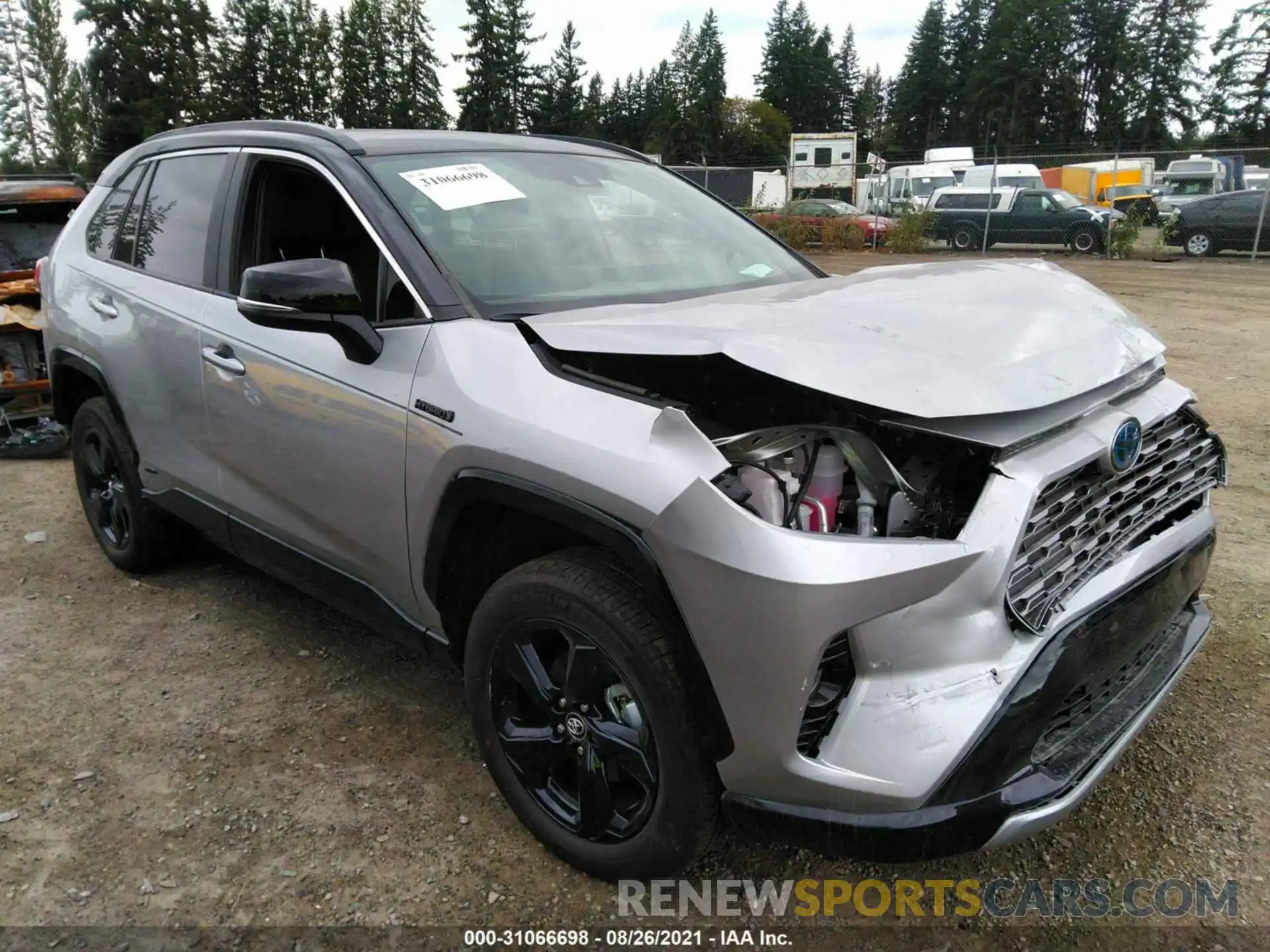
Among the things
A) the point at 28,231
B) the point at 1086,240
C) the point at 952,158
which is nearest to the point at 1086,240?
the point at 1086,240

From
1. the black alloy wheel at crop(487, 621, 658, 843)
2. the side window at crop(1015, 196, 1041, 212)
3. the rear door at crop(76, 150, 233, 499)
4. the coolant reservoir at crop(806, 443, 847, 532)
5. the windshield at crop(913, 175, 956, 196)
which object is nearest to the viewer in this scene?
the coolant reservoir at crop(806, 443, 847, 532)

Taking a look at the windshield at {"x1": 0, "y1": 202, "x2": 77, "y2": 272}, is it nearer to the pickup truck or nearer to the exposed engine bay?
the exposed engine bay

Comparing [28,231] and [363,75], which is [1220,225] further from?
[363,75]

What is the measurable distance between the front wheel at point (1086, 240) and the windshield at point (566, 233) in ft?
63.2

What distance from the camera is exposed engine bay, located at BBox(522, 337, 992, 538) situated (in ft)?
6.28

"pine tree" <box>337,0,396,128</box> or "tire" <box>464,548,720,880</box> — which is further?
"pine tree" <box>337,0,396,128</box>

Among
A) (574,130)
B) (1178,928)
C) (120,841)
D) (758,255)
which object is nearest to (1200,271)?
(758,255)

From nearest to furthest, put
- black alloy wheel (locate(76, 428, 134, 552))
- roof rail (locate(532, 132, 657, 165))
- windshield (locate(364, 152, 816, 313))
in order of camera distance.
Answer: windshield (locate(364, 152, 816, 313)) → roof rail (locate(532, 132, 657, 165)) → black alloy wheel (locate(76, 428, 134, 552))

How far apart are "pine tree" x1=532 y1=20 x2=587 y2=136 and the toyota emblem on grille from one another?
2642 inches

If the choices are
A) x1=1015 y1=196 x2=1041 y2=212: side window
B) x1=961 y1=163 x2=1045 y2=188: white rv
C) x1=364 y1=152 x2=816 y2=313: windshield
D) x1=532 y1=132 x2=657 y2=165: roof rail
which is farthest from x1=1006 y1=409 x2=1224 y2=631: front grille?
x1=961 y1=163 x2=1045 y2=188: white rv

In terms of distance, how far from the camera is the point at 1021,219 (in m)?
20.8

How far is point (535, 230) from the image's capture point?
114 inches

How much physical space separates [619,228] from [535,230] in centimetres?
36

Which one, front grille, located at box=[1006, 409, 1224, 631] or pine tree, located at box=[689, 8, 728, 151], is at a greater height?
pine tree, located at box=[689, 8, 728, 151]
